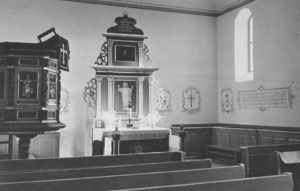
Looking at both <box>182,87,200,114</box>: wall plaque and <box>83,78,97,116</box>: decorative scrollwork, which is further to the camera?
<box>182,87,200,114</box>: wall plaque

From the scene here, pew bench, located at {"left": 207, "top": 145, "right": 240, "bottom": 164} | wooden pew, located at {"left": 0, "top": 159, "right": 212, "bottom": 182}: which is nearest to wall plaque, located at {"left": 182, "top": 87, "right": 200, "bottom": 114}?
pew bench, located at {"left": 207, "top": 145, "right": 240, "bottom": 164}

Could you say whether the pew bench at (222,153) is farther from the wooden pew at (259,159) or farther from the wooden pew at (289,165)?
the wooden pew at (289,165)

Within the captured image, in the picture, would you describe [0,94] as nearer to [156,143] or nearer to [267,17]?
[156,143]

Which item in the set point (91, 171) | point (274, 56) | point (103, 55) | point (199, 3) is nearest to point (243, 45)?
point (274, 56)

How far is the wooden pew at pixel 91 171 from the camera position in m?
3.74

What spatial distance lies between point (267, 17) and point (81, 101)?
19.2 feet

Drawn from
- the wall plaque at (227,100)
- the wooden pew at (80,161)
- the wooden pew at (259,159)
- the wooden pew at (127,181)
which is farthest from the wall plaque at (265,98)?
the wooden pew at (127,181)

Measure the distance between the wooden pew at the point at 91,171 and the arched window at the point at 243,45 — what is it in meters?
7.10

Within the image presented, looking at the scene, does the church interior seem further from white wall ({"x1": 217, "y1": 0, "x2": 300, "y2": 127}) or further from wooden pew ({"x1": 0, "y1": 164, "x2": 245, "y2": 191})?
wooden pew ({"x1": 0, "y1": 164, "x2": 245, "y2": 191})

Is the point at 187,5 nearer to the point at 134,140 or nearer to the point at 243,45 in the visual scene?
the point at 243,45

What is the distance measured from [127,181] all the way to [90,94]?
688 cm

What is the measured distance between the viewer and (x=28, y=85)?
589 centimetres

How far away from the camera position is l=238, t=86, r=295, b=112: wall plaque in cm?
910

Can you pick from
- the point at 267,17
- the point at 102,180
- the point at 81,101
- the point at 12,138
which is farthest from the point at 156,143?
the point at 102,180
